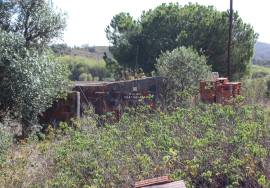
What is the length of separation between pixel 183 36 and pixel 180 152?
20860 millimetres

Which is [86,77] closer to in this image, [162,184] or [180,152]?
[180,152]

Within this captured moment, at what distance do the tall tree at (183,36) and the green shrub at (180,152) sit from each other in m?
19.3

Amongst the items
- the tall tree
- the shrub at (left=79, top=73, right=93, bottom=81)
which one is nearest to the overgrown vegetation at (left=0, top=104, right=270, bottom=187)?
the tall tree

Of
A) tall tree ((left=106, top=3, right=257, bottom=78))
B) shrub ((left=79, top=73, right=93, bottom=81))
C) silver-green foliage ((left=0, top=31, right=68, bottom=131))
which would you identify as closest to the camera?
silver-green foliage ((left=0, top=31, right=68, bottom=131))

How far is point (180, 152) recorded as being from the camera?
570cm

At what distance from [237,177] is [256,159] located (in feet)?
1.33

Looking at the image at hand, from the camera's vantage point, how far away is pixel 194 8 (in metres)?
27.8

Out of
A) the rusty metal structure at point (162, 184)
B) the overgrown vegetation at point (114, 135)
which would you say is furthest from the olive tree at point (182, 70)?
the rusty metal structure at point (162, 184)

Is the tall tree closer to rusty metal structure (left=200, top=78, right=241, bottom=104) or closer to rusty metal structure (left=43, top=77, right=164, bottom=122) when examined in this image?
rusty metal structure (left=43, top=77, right=164, bottom=122)

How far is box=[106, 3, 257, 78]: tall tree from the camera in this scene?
26.2m

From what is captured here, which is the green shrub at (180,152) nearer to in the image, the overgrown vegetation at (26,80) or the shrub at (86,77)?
the overgrown vegetation at (26,80)

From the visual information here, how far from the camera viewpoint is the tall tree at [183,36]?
26.2 metres

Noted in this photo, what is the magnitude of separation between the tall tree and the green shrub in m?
19.3

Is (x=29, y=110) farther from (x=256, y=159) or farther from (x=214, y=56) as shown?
(x=214, y=56)
